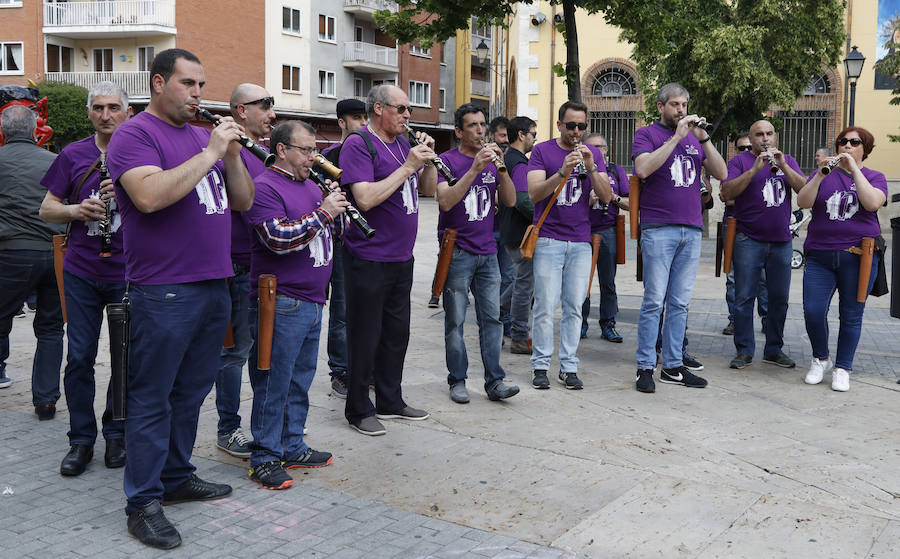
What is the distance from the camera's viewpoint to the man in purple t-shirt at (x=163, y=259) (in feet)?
12.8

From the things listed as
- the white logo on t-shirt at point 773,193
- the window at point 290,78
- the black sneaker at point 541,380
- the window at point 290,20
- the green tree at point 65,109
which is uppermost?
the window at point 290,20

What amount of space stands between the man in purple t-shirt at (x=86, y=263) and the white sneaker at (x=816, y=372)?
5105mm

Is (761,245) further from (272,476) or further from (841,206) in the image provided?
(272,476)

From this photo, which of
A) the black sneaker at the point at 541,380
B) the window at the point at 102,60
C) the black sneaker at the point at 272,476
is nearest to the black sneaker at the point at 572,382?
the black sneaker at the point at 541,380

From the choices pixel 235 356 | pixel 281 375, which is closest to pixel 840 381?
pixel 281 375

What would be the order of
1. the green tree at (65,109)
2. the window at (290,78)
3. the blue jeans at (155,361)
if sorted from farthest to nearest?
1. the window at (290,78)
2. the green tree at (65,109)
3. the blue jeans at (155,361)

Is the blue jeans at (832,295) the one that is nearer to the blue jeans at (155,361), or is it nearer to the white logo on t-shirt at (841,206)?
the white logo on t-shirt at (841,206)

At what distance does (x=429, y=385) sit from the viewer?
7.02 metres

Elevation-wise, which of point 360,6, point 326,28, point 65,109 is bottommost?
point 65,109

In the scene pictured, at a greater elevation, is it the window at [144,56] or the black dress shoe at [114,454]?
the window at [144,56]

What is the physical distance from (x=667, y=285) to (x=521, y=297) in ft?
5.86

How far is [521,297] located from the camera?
8.64 meters

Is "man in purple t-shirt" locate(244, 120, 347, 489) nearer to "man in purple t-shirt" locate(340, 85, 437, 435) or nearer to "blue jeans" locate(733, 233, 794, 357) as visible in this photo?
"man in purple t-shirt" locate(340, 85, 437, 435)

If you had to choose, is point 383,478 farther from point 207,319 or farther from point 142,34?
point 142,34
